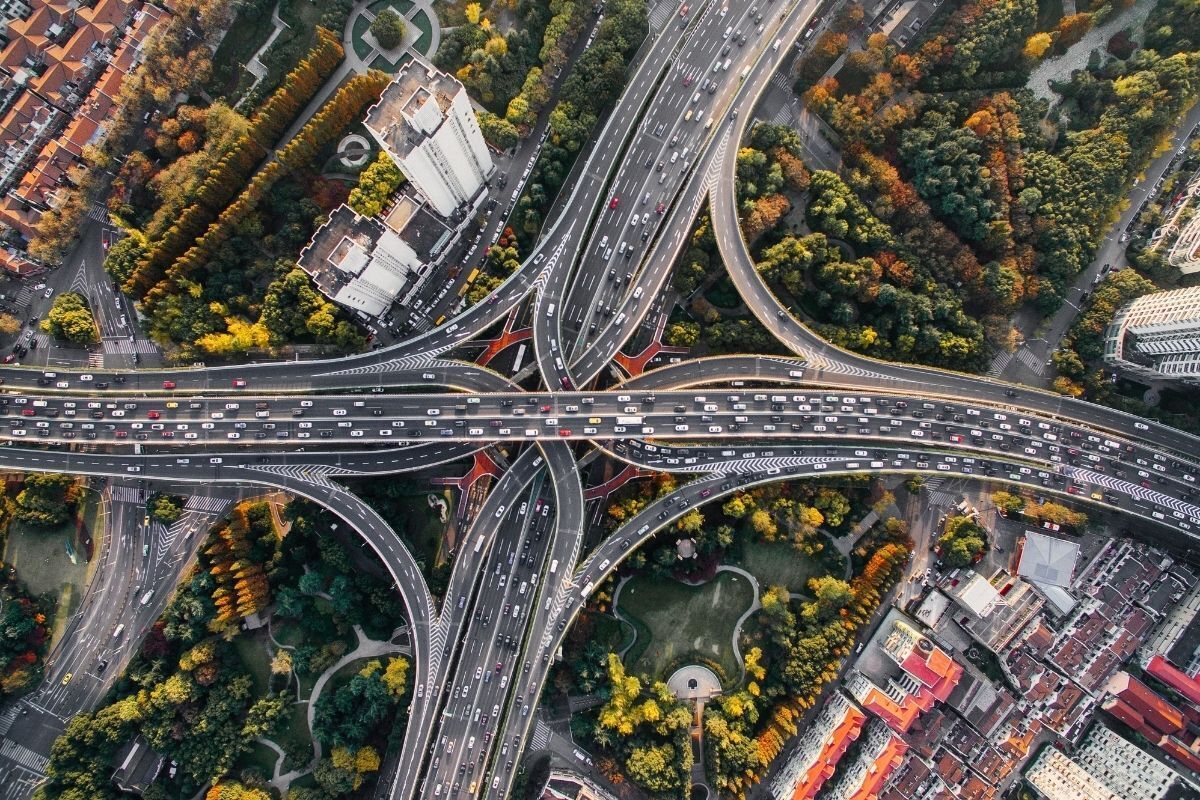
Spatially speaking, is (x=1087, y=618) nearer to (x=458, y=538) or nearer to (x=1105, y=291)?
(x=1105, y=291)

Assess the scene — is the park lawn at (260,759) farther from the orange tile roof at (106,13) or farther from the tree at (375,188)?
the orange tile roof at (106,13)

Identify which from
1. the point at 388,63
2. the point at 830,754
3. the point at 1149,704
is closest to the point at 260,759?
the point at 830,754

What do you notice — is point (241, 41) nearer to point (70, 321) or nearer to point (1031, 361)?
point (70, 321)

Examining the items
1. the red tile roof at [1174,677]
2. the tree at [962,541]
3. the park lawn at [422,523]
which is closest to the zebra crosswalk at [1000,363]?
the tree at [962,541]

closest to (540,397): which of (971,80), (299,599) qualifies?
(299,599)

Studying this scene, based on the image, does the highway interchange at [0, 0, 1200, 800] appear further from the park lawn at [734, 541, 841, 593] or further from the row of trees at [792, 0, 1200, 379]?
the park lawn at [734, 541, 841, 593]

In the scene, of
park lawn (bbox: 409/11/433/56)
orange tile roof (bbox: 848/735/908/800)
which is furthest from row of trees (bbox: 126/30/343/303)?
orange tile roof (bbox: 848/735/908/800)
